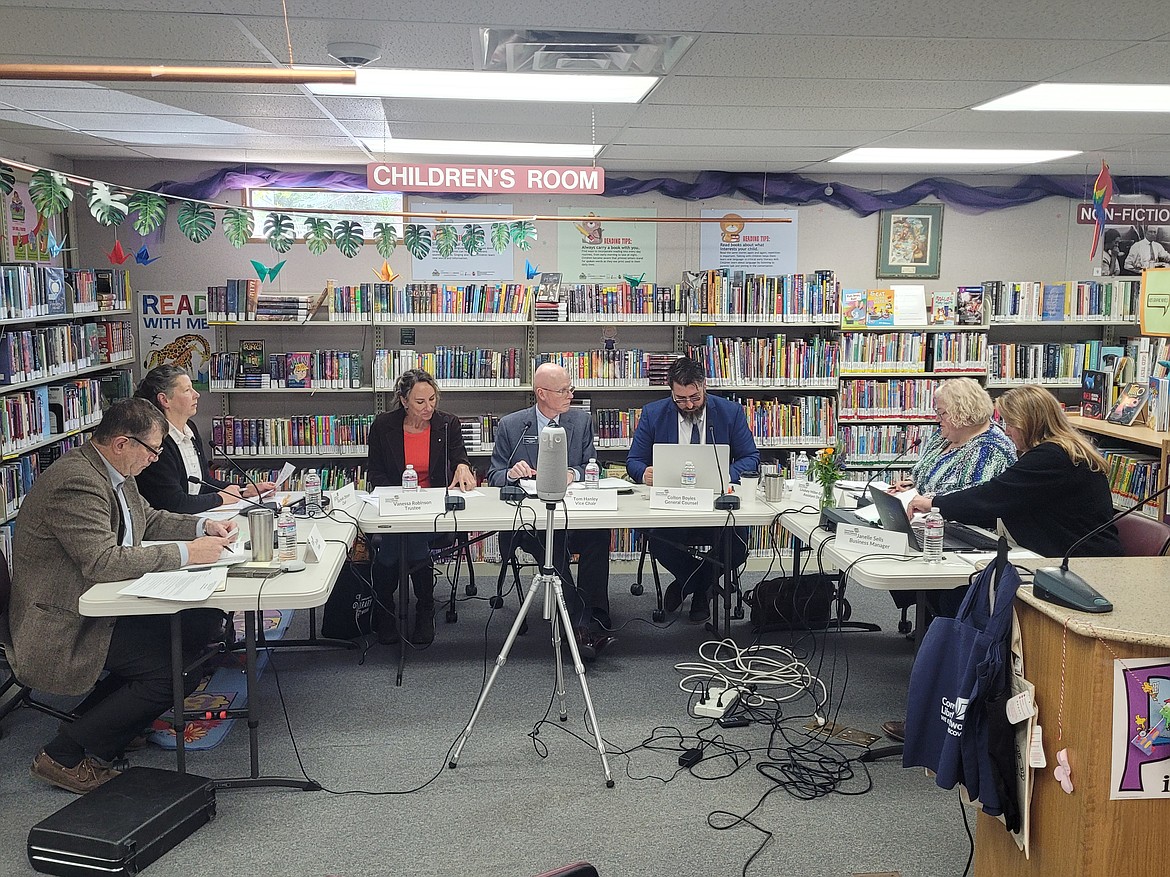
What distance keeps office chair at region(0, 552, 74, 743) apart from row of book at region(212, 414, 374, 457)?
2370 millimetres

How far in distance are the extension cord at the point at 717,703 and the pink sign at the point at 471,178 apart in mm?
2213

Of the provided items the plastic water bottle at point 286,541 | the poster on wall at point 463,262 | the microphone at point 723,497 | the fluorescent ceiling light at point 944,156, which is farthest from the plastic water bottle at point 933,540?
the poster on wall at point 463,262

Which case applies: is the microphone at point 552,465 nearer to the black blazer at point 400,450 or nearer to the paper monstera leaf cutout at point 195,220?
the black blazer at point 400,450

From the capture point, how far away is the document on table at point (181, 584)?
319cm

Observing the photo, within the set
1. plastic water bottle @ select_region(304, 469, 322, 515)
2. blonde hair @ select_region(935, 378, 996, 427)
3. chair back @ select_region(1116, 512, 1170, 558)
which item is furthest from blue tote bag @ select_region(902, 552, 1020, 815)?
plastic water bottle @ select_region(304, 469, 322, 515)

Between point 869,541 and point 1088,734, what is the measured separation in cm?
175

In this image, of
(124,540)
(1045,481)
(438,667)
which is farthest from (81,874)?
(1045,481)

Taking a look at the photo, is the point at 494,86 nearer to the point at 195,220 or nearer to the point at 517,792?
the point at 195,220

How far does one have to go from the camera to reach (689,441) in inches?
215

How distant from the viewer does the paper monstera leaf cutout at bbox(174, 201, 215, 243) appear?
441cm

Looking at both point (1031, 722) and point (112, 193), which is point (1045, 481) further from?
point (112, 193)

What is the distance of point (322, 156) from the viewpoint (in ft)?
20.0

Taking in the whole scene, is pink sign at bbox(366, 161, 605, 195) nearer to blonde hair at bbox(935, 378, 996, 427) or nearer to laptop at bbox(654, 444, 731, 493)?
laptop at bbox(654, 444, 731, 493)

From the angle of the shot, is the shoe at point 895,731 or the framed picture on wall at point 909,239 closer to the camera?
the shoe at point 895,731
